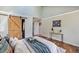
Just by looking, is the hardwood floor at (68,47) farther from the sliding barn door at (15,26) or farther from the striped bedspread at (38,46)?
the sliding barn door at (15,26)

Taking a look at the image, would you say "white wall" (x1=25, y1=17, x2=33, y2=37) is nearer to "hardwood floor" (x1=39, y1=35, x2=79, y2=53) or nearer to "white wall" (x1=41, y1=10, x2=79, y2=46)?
"white wall" (x1=41, y1=10, x2=79, y2=46)

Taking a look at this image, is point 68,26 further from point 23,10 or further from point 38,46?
point 23,10

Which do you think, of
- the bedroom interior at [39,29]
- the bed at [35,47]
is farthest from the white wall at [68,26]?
the bed at [35,47]

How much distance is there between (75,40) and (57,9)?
54 cm

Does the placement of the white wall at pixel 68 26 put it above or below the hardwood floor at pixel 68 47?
above

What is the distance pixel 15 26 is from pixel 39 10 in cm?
44

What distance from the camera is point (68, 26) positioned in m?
1.72

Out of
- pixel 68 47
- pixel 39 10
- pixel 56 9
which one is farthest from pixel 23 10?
pixel 68 47

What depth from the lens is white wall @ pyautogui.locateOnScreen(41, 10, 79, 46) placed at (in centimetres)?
167

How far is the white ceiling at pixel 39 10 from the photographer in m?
1.68
